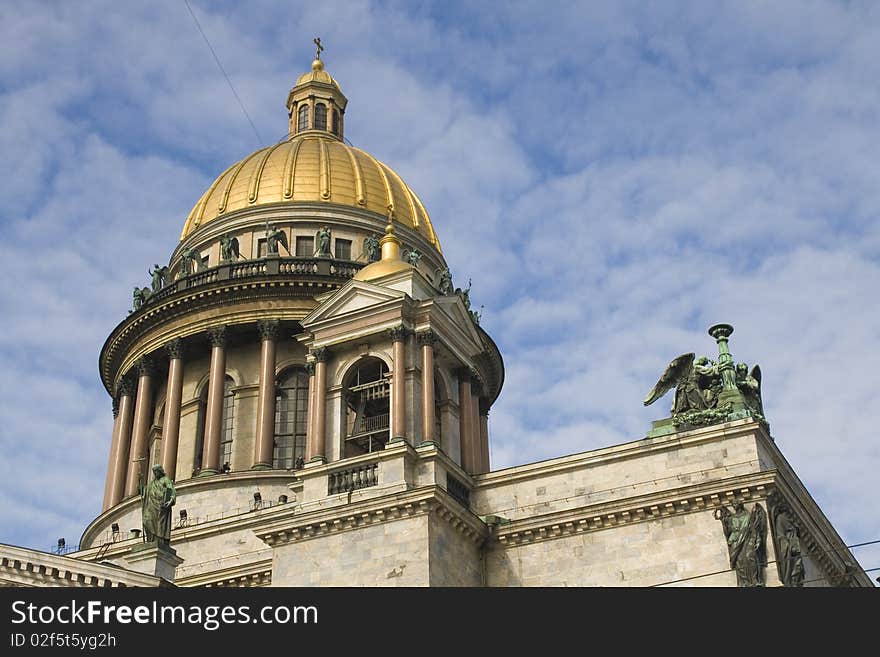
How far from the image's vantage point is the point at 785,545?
3044 centimetres

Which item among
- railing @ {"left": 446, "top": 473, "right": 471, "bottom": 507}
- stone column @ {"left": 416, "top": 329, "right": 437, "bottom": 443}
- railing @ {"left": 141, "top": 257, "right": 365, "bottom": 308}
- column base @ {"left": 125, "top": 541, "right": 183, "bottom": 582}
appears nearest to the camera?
column base @ {"left": 125, "top": 541, "right": 183, "bottom": 582}

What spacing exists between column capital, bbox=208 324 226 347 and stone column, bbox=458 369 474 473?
39.9 ft

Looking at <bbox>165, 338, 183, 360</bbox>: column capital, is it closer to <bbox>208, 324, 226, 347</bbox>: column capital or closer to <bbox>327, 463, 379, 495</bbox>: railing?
<bbox>208, 324, 226, 347</bbox>: column capital

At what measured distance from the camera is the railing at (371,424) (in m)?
36.3

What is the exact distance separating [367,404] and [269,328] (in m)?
12.0

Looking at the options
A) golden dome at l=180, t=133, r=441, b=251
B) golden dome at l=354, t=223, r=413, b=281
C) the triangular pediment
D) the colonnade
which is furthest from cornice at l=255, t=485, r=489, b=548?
golden dome at l=180, t=133, r=441, b=251

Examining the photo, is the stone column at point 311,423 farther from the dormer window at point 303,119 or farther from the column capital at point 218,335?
the dormer window at point 303,119

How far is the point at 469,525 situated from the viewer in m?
A: 32.6

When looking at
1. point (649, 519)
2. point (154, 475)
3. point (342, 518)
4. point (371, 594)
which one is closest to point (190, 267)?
point (154, 475)

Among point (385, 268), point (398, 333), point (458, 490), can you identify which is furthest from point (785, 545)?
point (385, 268)

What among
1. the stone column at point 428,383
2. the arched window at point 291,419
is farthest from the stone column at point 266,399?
the stone column at point 428,383

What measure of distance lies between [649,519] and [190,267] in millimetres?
25157

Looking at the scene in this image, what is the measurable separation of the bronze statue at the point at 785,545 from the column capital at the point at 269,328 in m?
21.8

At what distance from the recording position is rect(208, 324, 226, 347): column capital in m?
48.2
